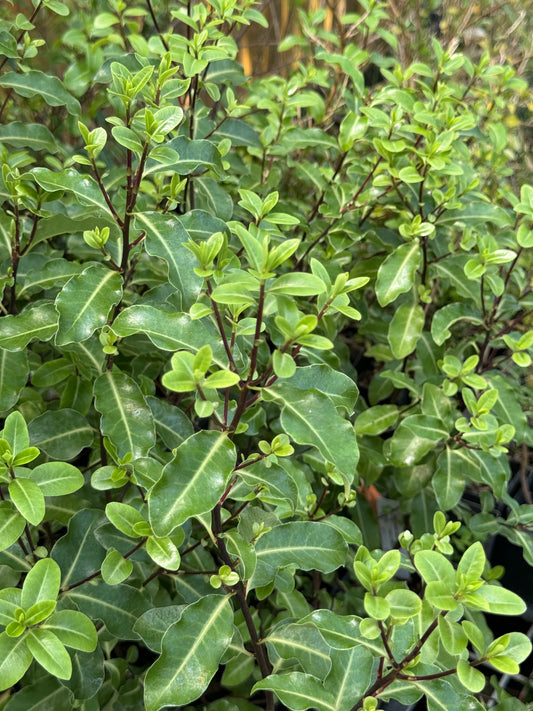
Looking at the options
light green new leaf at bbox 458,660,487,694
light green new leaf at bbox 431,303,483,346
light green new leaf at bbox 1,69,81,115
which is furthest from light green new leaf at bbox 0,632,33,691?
light green new leaf at bbox 1,69,81,115

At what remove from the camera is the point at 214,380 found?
678 mm

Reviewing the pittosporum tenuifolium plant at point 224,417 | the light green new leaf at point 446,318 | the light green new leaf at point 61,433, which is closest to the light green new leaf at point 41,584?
the pittosporum tenuifolium plant at point 224,417

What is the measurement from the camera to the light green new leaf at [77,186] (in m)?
0.90

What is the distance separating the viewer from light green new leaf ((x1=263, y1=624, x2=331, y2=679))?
95 centimetres

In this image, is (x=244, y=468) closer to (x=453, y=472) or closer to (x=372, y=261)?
(x=453, y=472)

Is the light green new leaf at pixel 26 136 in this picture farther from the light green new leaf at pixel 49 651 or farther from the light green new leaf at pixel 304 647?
the light green new leaf at pixel 304 647

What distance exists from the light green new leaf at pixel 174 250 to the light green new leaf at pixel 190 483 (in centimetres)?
26

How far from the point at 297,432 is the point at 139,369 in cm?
58

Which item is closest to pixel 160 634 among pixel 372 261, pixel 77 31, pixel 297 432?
pixel 297 432

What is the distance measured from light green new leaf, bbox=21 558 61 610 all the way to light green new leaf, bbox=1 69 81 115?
98 centimetres

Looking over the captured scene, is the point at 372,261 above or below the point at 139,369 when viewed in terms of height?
above

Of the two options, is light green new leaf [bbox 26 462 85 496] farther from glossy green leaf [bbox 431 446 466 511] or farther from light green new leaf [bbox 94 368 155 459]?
glossy green leaf [bbox 431 446 466 511]

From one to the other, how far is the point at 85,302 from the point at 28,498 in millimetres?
296

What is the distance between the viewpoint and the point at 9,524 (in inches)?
31.3
